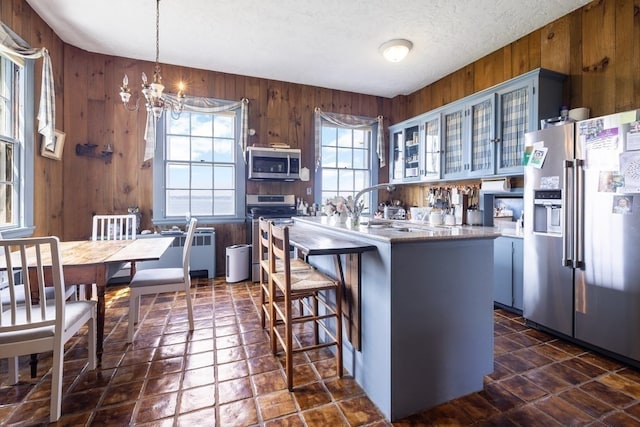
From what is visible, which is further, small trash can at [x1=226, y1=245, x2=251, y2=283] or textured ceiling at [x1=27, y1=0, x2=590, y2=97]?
small trash can at [x1=226, y1=245, x2=251, y2=283]

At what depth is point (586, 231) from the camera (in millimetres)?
2164

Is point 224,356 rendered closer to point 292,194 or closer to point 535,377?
point 535,377

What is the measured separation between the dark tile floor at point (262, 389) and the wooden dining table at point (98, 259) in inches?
14.9

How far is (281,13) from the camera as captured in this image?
287 centimetres

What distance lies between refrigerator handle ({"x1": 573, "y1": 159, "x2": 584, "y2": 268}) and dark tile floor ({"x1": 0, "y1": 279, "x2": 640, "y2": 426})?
2.33 ft

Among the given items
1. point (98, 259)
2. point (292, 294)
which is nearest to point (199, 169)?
point (98, 259)

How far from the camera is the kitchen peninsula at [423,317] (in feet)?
5.05

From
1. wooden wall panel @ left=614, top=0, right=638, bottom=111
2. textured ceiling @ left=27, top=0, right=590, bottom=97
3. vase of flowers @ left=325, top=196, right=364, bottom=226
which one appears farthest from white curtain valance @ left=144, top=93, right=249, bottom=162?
wooden wall panel @ left=614, top=0, right=638, bottom=111

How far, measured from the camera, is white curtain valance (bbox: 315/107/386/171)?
465cm

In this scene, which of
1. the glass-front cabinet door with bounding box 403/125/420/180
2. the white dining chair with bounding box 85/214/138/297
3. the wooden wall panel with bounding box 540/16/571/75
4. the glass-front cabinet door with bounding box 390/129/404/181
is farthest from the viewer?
the glass-front cabinet door with bounding box 390/129/404/181

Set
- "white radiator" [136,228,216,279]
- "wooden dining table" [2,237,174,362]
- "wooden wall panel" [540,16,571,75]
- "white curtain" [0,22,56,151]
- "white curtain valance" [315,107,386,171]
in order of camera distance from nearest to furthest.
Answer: "wooden dining table" [2,237,174,362] → "white curtain" [0,22,56,151] → "wooden wall panel" [540,16,571,75] → "white radiator" [136,228,216,279] → "white curtain valance" [315,107,386,171]

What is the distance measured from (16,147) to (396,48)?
12.5 feet

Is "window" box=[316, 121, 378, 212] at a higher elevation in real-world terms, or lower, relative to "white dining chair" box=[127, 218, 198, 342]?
higher

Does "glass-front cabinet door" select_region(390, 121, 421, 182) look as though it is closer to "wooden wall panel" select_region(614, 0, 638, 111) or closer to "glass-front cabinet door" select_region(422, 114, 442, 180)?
"glass-front cabinet door" select_region(422, 114, 442, 180)
